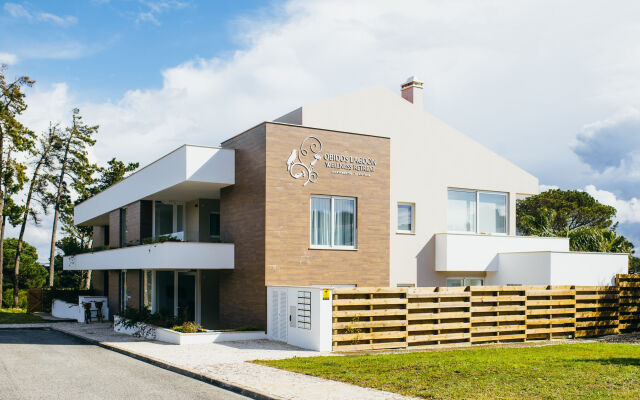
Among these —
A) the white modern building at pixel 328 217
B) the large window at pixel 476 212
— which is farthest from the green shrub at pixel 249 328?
the large window at pixel 476 212

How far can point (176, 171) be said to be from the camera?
21828mm

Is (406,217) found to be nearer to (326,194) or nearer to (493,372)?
(326,194)

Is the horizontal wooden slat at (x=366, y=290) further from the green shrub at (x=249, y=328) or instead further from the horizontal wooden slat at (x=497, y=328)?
the green shrub at (x=249, y=328)

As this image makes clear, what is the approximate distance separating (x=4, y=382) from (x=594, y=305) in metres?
17.1

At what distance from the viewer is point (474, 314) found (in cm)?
1819

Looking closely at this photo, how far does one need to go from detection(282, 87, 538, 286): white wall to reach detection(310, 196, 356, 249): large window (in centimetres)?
331

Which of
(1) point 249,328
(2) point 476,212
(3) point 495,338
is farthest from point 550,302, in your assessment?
(1) point 249,328

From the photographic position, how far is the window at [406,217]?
80.3ft

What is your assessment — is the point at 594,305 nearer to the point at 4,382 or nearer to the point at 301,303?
the point at 301,303

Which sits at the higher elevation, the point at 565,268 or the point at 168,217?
the point at 168,217

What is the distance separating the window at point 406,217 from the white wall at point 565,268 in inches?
159

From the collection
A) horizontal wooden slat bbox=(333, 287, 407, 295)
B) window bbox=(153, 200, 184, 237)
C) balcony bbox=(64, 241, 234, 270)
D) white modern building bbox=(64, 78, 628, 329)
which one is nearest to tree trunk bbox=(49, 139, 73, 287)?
white modern building bbox=(64, 78, 628, 329)

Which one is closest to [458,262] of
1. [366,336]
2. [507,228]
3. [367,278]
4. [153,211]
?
[507,228]

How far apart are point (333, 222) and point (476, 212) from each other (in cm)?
782
